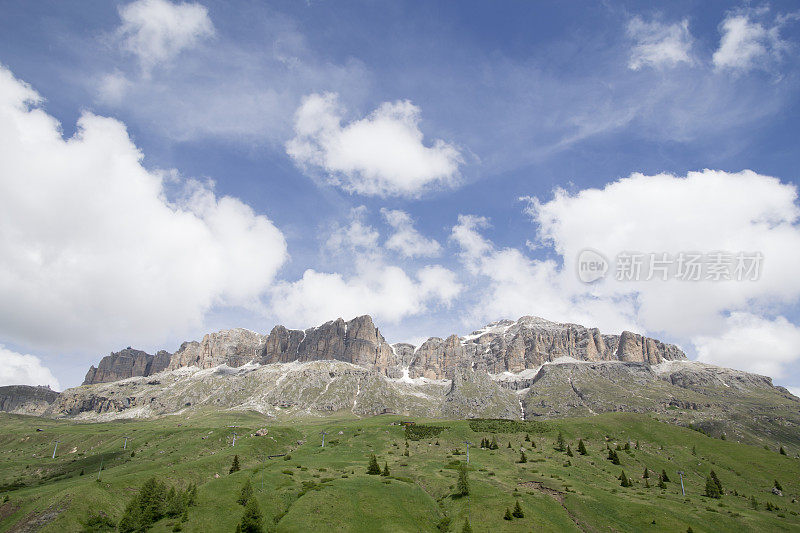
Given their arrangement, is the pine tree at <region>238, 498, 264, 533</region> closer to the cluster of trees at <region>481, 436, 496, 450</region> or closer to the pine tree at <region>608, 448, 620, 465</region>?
the cluster of trees at <region>481, 436, 496, 450</region>

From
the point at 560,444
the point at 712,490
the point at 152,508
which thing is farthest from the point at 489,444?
the point at 152,508

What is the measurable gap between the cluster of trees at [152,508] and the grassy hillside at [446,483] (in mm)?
2271

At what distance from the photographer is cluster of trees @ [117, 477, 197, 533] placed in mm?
84000

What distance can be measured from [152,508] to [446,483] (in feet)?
217

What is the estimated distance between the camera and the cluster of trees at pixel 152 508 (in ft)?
276

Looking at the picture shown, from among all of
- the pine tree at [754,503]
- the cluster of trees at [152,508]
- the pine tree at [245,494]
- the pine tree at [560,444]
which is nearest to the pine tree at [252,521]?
the pine tree at [245,494]

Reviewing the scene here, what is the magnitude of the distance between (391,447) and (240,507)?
3051 inches

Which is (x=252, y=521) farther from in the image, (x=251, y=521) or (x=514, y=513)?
(x=514, y=513)

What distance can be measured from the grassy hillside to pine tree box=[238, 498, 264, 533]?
8.38 feet

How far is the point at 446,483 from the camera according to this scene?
4163 inches

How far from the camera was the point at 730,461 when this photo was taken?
478ft

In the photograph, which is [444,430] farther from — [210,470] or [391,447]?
[210,470]

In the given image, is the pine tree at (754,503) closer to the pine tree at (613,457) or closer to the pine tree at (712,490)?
the pine tree at (712,490)

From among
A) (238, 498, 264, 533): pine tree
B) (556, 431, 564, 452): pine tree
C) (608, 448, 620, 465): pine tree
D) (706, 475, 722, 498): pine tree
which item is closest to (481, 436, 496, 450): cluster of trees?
(556, 431, 564, 452): pine tree
